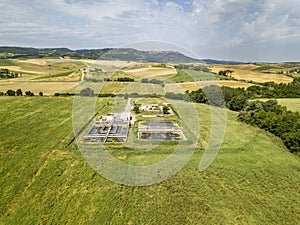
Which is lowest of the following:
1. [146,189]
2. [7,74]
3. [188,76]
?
[7,74]

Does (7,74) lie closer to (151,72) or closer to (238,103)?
(151,72)

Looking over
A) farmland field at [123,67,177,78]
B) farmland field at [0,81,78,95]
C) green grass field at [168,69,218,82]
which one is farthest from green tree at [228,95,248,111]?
farmland field at [0,81,78,95]

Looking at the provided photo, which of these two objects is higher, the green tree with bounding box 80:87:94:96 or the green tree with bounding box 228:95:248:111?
the green tree with bounding box 228:95:248:111

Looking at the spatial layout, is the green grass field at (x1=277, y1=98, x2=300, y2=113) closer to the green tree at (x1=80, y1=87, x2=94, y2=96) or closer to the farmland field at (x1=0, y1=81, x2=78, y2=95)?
the green tree at (x1=80, y1=87, x2=94, y2=96)

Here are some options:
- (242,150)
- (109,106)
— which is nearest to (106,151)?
(242,150)

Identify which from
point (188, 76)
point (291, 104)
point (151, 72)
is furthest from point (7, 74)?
point (291, 104)

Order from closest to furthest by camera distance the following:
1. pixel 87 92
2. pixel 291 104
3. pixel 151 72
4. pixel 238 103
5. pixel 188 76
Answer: pixel 238 103
pixel 291 104
pixel 87 92
pixel 188 76
pixel 151 72

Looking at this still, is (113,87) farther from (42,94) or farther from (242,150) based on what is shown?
(242,150)

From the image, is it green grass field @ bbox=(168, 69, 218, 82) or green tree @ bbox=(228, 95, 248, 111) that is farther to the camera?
green grass field @ bbox=(168, 69, 218, 82)
